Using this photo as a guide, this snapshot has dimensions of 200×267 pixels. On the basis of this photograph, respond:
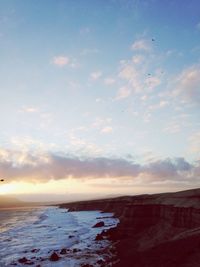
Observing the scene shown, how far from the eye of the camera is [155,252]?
1104 inches

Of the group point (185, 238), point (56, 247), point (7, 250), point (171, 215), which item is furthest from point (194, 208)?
point (7, 250)

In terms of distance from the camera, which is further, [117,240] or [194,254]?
[117,240]

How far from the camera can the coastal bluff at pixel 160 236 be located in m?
25.7

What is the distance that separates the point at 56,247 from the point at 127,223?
14287 mm

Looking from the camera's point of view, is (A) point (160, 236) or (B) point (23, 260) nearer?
(B) point (23, 260)

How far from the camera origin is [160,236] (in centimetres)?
4362

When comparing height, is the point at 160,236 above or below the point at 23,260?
above

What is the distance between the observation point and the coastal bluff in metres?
25.7

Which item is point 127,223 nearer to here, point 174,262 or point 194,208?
point 194,208

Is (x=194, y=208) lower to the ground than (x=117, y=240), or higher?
higher

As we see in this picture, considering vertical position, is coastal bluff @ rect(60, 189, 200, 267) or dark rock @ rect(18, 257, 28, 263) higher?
coastal bluff @ rect(60, 189, 200, 267)

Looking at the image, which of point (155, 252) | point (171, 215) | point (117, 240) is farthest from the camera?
point (117, 240)

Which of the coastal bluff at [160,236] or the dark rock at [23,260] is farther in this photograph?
the dark rock at [23,260]

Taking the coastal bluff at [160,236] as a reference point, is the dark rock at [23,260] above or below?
below
